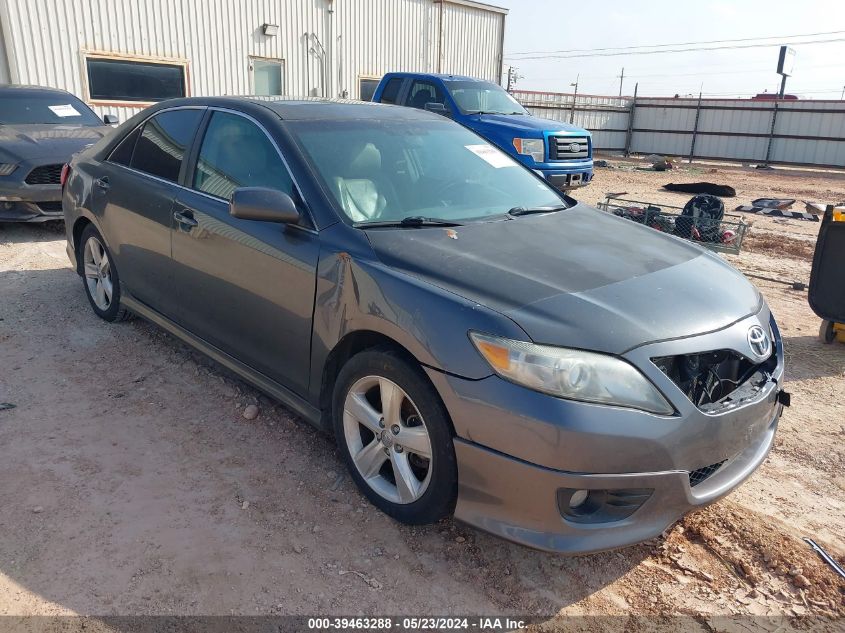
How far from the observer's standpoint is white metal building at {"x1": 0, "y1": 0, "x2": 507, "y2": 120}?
11.0 metres

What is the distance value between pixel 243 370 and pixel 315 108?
147 cm

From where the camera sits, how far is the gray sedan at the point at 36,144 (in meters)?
7.09

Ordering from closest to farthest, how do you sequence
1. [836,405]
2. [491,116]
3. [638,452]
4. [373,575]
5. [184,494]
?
[638,452] → [373,575] → [184,494] → [836,405] → [491,116]

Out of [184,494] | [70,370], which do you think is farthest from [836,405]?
[70,370]

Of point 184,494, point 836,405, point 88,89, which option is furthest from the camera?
point 88,89

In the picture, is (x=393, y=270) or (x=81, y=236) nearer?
(x=393, y=270)

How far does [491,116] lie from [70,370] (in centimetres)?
822

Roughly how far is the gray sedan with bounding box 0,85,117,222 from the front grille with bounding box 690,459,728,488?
7.20 m

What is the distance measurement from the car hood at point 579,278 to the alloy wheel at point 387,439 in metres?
0.52

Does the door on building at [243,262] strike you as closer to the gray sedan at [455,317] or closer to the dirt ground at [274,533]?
the gray sedan at [455,317]

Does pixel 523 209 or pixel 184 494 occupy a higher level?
pixel 523 209

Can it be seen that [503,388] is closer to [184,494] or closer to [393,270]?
[393,270]

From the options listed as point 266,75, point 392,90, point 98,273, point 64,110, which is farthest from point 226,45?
point 98,273

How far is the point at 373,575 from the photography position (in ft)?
8.14
